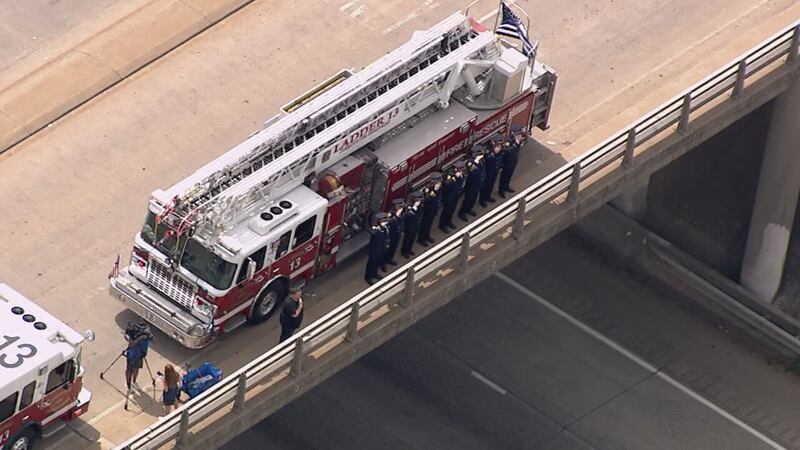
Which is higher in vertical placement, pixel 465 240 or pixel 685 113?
pixel 685 113

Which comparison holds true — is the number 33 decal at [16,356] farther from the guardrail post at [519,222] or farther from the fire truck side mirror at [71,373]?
the guardrail post at [519,222]

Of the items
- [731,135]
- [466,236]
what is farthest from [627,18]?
[466,236]

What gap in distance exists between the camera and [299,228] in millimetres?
53938

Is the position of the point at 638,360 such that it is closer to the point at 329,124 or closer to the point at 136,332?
the point at 329,124

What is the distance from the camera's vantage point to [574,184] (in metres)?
57.0

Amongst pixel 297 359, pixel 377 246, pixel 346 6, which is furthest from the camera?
pixel 346 6

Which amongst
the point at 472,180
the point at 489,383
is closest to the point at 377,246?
the point at 472,180

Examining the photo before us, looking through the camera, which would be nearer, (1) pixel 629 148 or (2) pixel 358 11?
(1) pixel 629 148

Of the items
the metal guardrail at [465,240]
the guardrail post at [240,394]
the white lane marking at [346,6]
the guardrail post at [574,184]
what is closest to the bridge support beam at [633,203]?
the metal guardrail at [465,240]

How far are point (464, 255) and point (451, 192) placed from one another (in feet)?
5.72

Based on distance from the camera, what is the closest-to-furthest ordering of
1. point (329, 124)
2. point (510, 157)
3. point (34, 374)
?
point (34, 374) < point (329, 124) < point (510, 157)

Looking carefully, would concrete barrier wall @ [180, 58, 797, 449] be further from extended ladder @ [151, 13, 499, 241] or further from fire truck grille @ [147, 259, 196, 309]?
extended ladder @ [151, 13, 499, 241]

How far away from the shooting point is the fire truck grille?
5322 cm

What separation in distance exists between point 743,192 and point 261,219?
17128mm
